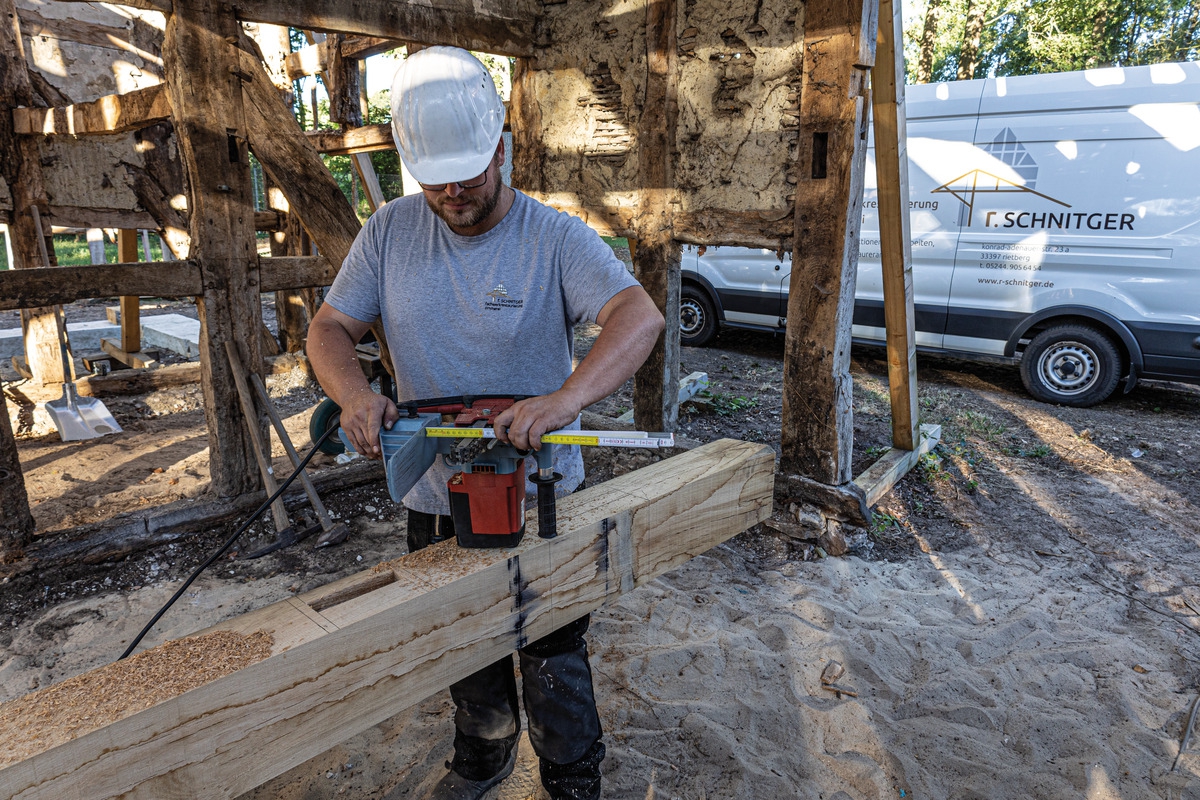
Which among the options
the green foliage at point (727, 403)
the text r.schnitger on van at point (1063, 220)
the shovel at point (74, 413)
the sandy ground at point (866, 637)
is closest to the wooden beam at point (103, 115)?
the shovel at point (74, 413)

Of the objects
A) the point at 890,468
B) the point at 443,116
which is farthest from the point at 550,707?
the point at 890,468

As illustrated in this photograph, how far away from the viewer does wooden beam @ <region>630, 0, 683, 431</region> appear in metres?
3.81

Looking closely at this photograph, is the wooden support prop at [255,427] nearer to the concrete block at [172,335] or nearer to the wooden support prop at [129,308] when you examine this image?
the wooden support prop at [129,308]

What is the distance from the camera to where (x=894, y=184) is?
3.66 m

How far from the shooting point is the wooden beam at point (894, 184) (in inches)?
137

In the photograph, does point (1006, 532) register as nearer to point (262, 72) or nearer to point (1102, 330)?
point (1102, 330)

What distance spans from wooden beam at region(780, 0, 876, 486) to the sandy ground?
2.09 feet

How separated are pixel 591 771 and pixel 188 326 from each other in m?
8.15

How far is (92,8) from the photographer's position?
6.58 meters

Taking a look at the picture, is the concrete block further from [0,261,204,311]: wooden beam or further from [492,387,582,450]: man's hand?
[492,387,582,450]: man's hand

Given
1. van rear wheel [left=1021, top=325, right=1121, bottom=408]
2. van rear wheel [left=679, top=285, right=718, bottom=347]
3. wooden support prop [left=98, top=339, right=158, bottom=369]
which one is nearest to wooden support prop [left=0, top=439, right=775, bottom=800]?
van rear wheel [left=1021, top=325, right=1121, bottom=408]

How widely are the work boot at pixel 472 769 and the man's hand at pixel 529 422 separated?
1.09 meters

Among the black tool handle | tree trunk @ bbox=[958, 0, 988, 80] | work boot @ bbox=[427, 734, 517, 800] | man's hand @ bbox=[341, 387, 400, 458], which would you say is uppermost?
tree trunk @ bbox=[958, 0, 988, 80]

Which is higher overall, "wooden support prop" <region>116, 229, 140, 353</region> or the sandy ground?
"wooden support prop" <region>116, 229, 140, 353</region>
